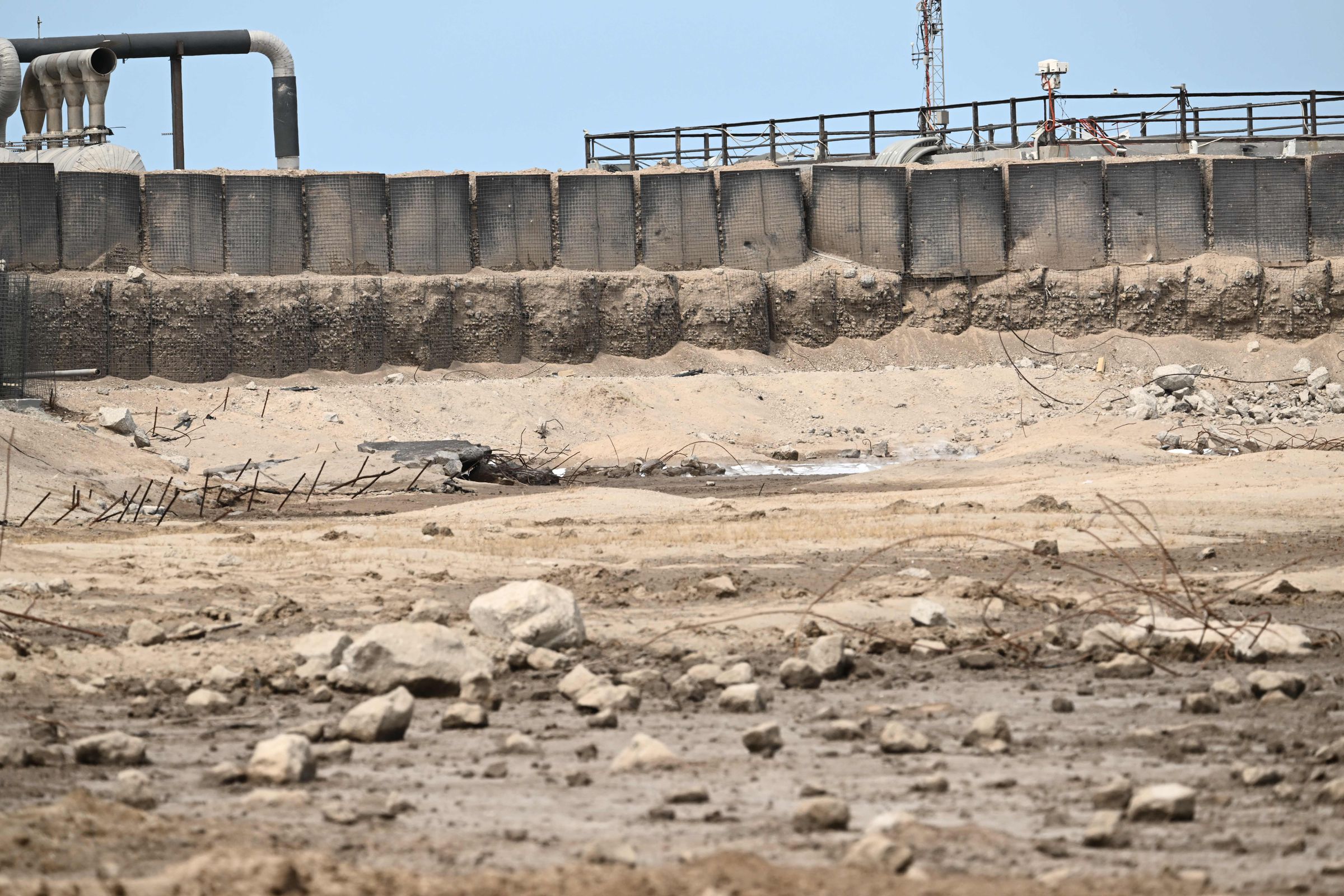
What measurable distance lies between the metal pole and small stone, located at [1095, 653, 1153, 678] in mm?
24689

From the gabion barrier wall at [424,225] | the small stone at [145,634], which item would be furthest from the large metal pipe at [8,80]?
the small stone at [145,634]

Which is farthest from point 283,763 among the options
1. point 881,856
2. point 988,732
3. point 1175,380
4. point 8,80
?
point 8,80

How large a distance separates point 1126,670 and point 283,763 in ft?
9.31

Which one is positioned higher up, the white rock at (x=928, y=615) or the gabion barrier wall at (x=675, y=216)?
the gabion barrier wall at (x=675, y=216)

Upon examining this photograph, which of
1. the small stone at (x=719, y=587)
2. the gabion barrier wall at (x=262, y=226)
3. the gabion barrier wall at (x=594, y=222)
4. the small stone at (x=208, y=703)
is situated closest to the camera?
the small stone at (x=208, y=703)

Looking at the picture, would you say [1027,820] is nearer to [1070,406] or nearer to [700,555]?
Answer: [700,555]

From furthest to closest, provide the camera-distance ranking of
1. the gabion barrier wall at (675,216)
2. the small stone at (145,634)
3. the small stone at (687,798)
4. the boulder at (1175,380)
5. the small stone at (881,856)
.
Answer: the gabion barrier wall at (675,216) → the boulder at (1175,380) → the small stone at (145,634) → the small stone at (687,798) → the small stone at (881,856)

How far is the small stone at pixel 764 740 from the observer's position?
3922mm

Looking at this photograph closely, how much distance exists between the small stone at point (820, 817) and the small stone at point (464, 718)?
4.56ft

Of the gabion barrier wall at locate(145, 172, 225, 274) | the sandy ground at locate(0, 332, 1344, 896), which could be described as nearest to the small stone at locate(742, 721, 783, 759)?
the sandy ground at locate(0, 332, 1344, 896)

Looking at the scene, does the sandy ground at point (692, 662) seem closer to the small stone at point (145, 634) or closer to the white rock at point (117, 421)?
the small stone at point (145, 634)

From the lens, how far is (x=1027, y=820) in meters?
3.27

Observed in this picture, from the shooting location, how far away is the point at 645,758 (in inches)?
149

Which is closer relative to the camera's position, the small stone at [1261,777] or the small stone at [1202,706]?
the small stone at [1261,777]
